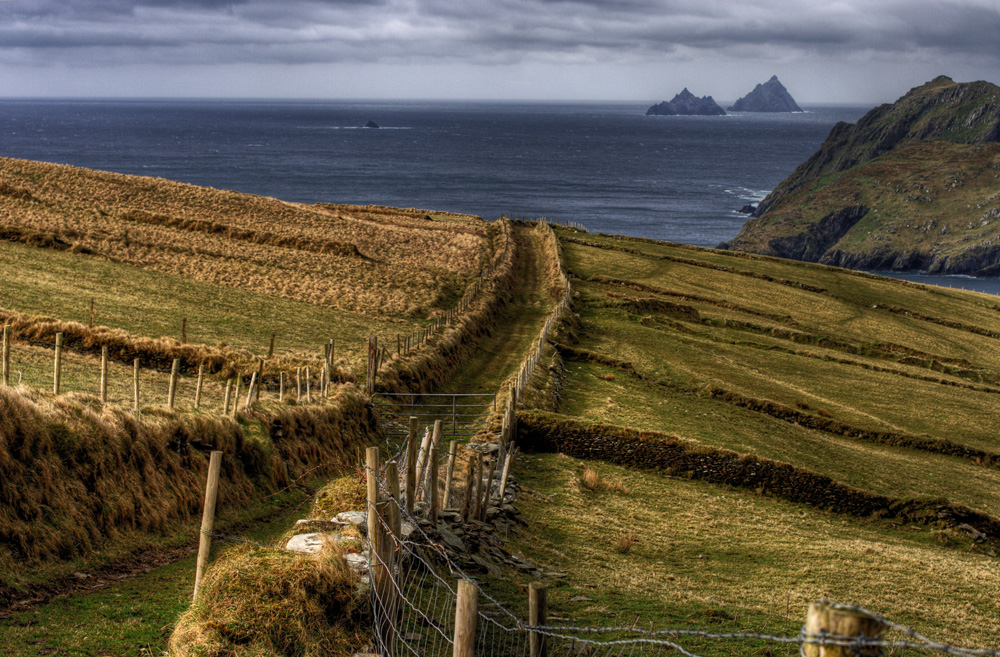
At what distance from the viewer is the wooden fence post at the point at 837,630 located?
539 centimetres

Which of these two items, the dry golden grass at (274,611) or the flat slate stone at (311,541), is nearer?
the dry golden grass at (274,611)

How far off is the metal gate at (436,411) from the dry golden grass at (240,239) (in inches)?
697

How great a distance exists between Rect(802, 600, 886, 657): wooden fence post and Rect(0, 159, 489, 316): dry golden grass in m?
45.3

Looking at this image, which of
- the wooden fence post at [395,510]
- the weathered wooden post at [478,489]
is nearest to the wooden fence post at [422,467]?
the weathered wooden post at [478,489]

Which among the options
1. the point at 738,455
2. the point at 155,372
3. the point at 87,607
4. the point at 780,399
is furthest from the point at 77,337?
the point at 780,399

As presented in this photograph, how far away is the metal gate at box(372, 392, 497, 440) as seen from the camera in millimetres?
29156

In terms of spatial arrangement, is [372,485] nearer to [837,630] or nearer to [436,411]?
[837,630]

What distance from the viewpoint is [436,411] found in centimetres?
3256

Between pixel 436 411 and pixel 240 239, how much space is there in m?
40.0

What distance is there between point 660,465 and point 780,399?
49.6ft

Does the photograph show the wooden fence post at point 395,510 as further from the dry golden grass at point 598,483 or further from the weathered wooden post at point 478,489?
the dry golden grass at point 598,483

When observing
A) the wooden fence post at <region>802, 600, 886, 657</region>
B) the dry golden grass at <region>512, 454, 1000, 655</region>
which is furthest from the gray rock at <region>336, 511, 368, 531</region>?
the wooden fence post at <region>802, 600, 886, 657</region>

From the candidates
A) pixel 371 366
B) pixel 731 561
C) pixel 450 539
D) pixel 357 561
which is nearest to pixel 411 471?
pixel 357 561

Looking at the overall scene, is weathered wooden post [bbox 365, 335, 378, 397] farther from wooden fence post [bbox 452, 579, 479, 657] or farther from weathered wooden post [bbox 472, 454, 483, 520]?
wooden fence post [bbox 452, 579, 479, 657]
